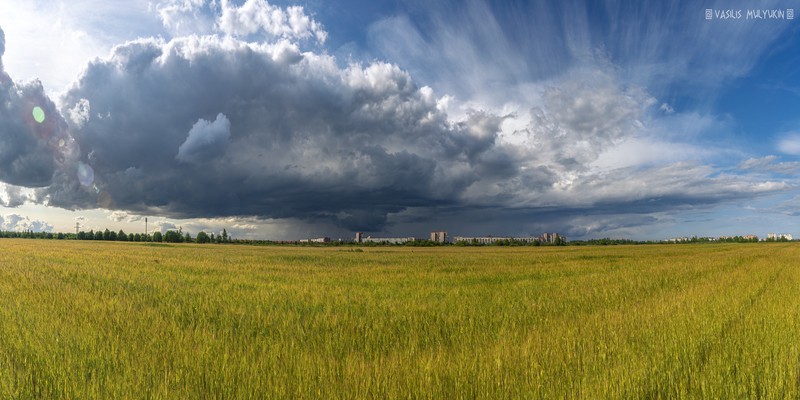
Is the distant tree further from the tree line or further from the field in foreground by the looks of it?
the field in foreground

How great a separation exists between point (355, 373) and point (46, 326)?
210 inches

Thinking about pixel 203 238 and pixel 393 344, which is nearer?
pixel 393 344

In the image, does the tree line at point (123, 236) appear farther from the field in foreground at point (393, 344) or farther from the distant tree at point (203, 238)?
the field in foreground at point (393, 344)

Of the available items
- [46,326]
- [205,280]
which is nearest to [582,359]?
[46,326]

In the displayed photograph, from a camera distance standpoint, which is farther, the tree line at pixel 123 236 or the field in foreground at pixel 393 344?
the tree line at pixel 123 236

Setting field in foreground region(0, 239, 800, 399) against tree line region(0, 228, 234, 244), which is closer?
field in foreground region(0, 239, 800, 399)

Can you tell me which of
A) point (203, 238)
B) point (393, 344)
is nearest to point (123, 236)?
point (203, 238)

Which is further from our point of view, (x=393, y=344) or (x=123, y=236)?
(x=123, y=236)

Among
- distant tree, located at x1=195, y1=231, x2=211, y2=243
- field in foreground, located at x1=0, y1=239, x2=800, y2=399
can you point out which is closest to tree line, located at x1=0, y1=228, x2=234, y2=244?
distant tree, located at x1=195, y1=231, x2=211, y2=243

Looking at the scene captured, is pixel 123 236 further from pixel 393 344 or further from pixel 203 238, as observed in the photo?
pixel 393 344

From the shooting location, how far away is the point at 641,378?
13.1ft

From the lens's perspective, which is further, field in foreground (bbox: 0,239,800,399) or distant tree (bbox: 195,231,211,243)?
distant tree (bbox: 195,231,211,243)

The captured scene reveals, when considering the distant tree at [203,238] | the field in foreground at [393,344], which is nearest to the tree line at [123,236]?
the distant tree at [203,238]

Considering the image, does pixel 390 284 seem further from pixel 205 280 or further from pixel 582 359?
pixel 582 359
